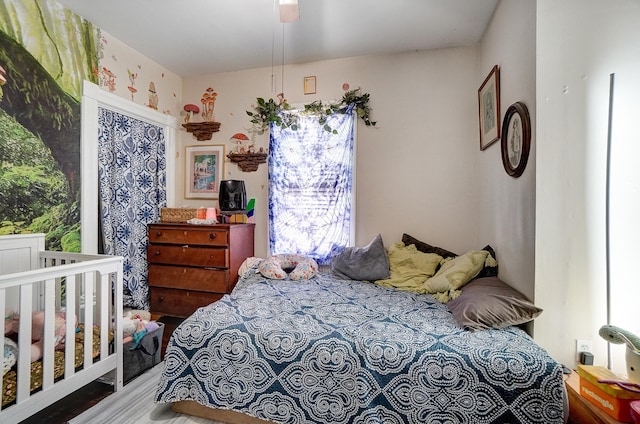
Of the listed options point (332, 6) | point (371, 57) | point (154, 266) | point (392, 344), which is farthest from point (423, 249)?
point (154, 266)

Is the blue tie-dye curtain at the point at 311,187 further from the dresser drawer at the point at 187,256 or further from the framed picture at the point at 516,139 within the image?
the framed picture at the point at 516,139

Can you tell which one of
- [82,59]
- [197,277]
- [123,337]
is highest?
[82,59]

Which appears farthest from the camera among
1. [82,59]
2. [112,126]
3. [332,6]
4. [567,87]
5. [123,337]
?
[112,126]

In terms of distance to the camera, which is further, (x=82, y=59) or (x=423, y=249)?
(x=423, y=249)

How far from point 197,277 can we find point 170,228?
542 mm

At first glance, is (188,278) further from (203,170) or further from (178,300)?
(203,170)

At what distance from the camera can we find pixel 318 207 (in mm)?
2920

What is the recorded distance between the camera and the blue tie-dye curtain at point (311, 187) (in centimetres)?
286

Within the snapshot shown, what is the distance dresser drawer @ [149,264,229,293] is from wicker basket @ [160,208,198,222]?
0.47m

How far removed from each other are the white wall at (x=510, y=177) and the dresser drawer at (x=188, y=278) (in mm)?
2240

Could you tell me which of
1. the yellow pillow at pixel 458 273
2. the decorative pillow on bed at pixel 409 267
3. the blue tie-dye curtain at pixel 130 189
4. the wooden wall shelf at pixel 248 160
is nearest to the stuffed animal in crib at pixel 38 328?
the blue tie-dye curtain at pixel 130 189

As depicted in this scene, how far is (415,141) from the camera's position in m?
2.76

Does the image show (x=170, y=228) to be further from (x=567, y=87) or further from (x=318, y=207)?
(x=567, y=87)

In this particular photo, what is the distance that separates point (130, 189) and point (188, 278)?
991 mm
